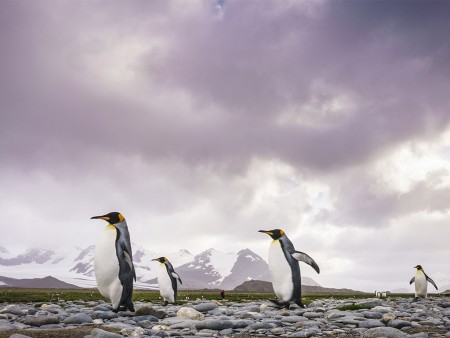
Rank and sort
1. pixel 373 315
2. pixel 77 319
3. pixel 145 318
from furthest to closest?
A: pixel 373 315 → pixel 145 318 → pixel 77 319

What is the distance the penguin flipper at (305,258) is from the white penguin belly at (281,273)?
13.5 inches

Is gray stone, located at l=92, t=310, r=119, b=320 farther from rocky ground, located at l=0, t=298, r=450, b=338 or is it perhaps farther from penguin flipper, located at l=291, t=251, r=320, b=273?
penguin flipper, located at l=291, t=251, r=320, b=273

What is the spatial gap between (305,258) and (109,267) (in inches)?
220

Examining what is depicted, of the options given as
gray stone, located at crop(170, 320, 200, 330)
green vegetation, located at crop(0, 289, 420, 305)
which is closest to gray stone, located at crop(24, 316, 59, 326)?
gray stone, located at crop(170, 320, 200, 330)

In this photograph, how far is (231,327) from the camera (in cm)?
770

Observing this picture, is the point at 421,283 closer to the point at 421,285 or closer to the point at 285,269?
the point at 421,285

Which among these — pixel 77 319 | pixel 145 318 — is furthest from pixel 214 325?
pixel 77 319

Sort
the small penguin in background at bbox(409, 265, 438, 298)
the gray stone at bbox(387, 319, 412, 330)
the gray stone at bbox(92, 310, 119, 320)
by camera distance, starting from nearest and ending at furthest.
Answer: the gray stone at bbox(387, 319, 412, 330), the gray stone at bbox(92, 310, 119, 320), the small penguin in background at bbox(409, 265, 438, 298)

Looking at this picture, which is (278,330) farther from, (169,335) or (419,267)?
(419,267)

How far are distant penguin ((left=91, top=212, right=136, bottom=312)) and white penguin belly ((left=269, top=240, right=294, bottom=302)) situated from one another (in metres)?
4.52

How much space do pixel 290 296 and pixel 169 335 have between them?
7274 mm

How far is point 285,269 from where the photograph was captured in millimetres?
13383

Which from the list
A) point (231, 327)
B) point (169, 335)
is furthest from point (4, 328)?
point (231, 327)

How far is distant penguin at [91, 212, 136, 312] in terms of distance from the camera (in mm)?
10703
